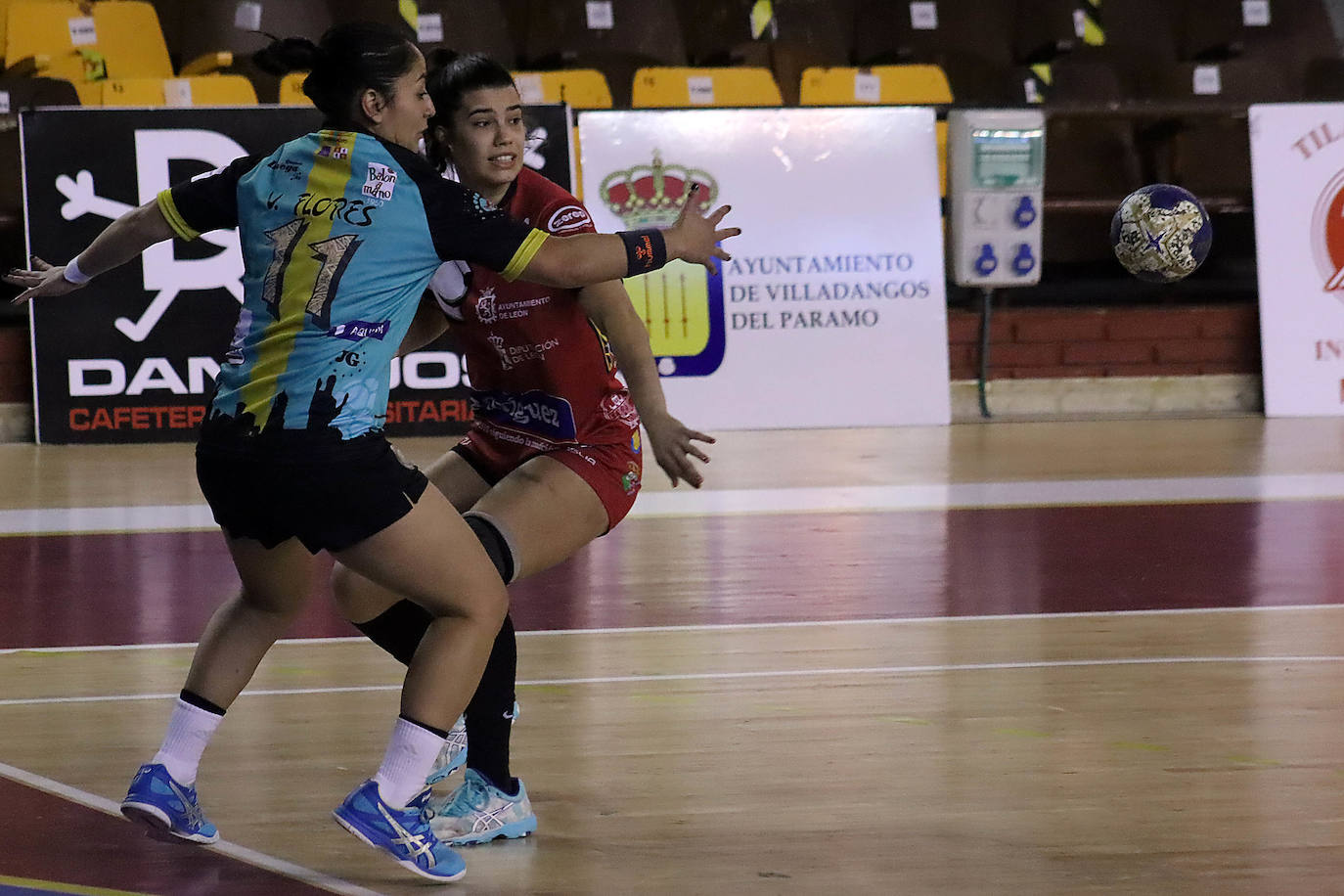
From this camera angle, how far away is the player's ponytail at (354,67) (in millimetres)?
2596

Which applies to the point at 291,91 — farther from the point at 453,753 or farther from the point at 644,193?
the point at 453,753

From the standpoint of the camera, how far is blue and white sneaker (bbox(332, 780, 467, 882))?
2590mm

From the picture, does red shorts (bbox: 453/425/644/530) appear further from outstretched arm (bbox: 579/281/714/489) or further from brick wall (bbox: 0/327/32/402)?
brick wall (bbox: 0/327/32/402)

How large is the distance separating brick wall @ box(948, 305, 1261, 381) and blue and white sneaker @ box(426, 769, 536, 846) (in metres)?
6.90

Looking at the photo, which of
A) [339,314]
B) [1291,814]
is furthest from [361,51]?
[1291,814]

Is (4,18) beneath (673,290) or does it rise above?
above

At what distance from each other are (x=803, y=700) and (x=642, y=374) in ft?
3.85

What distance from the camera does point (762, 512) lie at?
6559 mm

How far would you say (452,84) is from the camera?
320 cm

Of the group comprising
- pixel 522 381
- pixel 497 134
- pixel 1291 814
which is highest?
pixel 497 134

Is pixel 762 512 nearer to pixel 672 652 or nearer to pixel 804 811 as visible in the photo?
pixel 672 652

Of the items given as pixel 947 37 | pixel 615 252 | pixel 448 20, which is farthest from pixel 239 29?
pixel 615 252

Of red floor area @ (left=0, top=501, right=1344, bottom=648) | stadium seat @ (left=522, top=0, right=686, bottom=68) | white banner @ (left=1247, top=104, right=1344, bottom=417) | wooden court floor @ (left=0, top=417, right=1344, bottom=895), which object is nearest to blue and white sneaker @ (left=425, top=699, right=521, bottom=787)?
wooden court floor @ (left=0, top=417, right=1344, bottom=895)

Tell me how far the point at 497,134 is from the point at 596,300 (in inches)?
15.6
